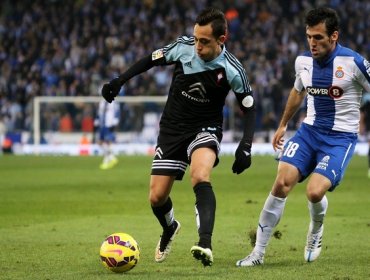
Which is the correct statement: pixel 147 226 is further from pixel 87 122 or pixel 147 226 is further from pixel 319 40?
pixel 87 122

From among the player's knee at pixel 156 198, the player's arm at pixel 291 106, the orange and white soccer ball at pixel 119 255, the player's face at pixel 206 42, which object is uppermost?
the player's face at pixel 206 42

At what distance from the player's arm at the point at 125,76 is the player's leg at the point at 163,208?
89 centimetres

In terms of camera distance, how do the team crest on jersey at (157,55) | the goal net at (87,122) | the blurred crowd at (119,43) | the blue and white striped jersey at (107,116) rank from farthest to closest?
the blurred crowd at (119,43) → the goal net at (87,122) → the blue and white striped jersey at (107,116) → the team crest on jersey at (157,55)

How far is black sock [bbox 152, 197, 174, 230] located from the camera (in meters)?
8.80

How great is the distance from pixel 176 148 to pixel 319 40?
1.70 meters

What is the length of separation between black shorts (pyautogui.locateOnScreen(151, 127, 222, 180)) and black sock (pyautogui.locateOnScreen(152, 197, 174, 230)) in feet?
1.28

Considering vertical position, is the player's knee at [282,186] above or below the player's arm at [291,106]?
below

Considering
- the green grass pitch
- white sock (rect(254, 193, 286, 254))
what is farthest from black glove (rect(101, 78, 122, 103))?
white sock (rect(254, 193, 286, 254))

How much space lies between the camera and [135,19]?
3806 centimetres

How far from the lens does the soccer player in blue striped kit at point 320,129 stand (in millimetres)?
8414

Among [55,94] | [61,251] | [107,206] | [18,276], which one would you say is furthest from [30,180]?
[55,94]

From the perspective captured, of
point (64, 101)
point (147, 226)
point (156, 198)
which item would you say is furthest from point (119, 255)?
point (64, 101)

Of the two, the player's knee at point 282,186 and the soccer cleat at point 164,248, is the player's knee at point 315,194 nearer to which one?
the player's knee at point 282,186

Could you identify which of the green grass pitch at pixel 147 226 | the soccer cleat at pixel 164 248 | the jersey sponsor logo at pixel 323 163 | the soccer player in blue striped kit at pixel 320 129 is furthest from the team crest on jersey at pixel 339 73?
the soccer cleat at pixel 164 248
